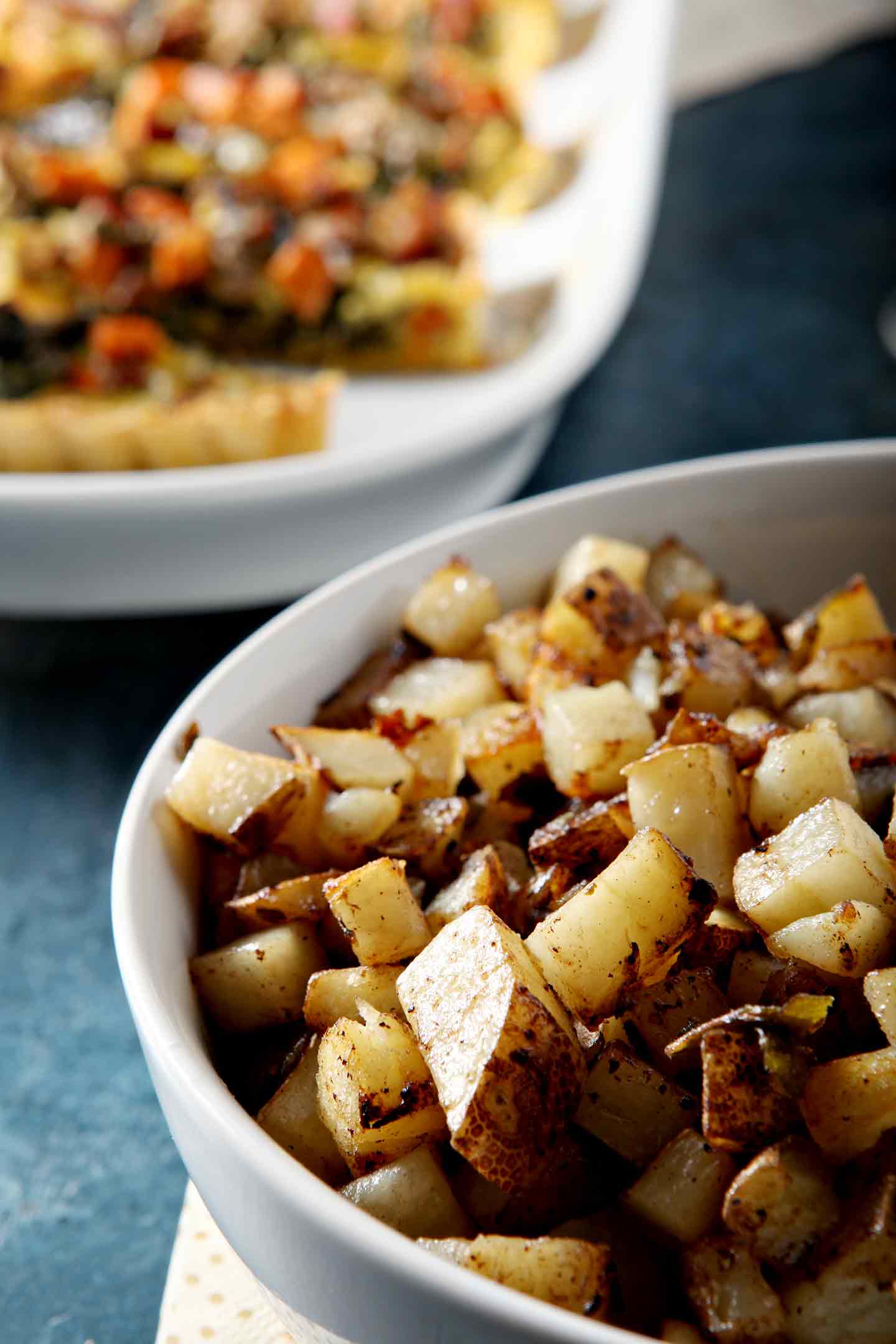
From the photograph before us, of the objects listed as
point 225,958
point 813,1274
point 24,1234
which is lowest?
point 24,1234

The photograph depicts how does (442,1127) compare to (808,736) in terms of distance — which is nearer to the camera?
(442,1127)

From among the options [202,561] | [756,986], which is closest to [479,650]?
[756,986]

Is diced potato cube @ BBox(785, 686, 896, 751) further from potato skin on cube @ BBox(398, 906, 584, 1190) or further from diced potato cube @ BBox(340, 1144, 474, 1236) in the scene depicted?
diced potato cube @ BBox(340, 1144, 474, 1236)

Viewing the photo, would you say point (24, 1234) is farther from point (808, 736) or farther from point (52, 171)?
point (52, 171)

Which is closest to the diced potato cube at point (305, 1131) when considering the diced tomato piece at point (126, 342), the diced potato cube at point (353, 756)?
the diced potato cube at point (353, 756)

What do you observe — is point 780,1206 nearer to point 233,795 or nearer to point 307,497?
point 233,795

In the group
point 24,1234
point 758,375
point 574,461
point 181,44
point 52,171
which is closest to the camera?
point 24,1234

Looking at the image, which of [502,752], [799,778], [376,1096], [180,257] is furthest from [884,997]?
[180,257]

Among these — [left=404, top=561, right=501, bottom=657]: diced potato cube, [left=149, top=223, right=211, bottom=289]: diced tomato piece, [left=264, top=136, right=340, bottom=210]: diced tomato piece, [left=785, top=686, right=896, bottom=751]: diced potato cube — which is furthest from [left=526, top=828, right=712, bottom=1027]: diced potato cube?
[left=264, top=136, right=340, bottom=210]: diced tomato piece
